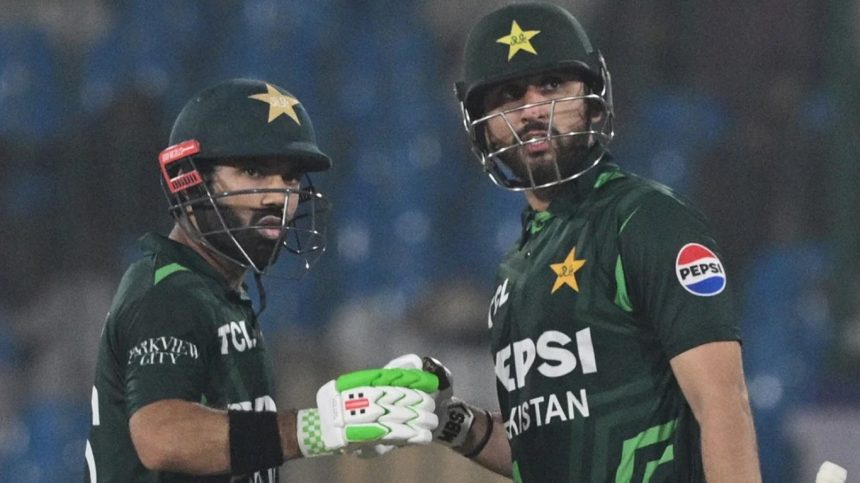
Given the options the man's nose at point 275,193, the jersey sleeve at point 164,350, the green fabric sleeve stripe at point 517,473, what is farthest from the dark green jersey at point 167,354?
the green fabric sleeve stripe at point 517,473

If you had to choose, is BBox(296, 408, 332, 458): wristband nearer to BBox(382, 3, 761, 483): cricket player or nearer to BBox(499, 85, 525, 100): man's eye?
BBox(382, 3, 761, 483): cricket player

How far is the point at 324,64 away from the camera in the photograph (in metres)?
3.34

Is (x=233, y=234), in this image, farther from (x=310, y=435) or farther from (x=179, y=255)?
(x=310, y=435)

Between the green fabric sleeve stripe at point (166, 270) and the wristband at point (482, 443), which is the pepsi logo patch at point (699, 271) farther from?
the green fabric sleeve stripe at point (166, 270)

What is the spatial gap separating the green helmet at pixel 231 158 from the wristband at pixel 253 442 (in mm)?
311

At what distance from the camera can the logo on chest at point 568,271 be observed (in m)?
1.83

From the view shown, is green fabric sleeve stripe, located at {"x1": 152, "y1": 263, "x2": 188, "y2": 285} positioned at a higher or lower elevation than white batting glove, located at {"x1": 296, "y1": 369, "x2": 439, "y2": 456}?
higher

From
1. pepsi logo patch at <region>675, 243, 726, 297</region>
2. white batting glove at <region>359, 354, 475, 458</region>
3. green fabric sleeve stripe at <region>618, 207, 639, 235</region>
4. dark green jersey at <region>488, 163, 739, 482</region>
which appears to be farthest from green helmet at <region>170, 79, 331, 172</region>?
pepsi logo patch at <region>675, 243, 726, 297</region>

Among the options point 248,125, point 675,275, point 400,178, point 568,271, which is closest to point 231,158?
point 248,125

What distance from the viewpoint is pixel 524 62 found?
195 cm

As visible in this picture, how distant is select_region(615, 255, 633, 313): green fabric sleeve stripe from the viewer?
177cm

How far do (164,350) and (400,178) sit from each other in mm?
1439

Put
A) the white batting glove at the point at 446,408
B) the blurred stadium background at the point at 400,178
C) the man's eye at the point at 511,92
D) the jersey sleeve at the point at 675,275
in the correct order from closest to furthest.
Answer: the jersey sleeve at the point at 675,275 → the man's eye at the point at 511,92 → the white batting glove at the point at 446,408 → the blurred stadium background at the point at 400,178

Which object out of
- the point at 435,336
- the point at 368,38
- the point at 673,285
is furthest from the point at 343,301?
the point at 673,285
